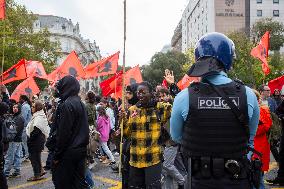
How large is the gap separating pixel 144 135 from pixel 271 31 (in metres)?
55.5

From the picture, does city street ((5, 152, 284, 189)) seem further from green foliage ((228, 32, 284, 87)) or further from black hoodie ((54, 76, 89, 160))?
green foliage ((228, 32, 284, 87))

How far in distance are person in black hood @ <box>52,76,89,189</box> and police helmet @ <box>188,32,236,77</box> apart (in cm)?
257

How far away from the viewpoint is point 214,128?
284 centimetres

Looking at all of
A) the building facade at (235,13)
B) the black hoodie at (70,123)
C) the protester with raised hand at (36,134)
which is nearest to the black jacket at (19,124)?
the protester with raised hand at (36,134)

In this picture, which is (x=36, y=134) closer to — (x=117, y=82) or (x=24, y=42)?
(x=117, y=82)

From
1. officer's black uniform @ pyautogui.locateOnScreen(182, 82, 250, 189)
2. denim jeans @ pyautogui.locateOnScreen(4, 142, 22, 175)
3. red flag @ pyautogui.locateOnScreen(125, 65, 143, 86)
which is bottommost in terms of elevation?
denim jeans @ pyautogui.locateOnScreen(4, 142, 22, 175)

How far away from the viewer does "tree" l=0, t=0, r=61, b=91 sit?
35.9 m

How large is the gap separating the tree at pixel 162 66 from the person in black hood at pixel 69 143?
5794 centimetres

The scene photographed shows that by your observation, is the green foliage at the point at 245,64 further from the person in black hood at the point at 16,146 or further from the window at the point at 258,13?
the person in black hood at the point at 16,146

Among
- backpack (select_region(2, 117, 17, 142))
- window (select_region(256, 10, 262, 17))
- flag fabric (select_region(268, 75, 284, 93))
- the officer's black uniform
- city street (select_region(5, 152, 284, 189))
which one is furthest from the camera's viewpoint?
window (select_region(256, 10, 262, 17))

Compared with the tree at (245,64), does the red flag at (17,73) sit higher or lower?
lower

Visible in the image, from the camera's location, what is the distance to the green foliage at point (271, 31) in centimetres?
5635

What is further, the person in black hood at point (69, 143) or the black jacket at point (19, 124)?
the black jacket at point (19, 124)

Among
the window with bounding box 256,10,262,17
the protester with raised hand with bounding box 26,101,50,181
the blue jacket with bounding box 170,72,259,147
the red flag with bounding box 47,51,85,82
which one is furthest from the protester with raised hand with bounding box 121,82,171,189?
the window with bounding box 256,10,262,17
